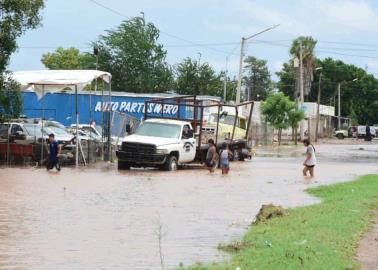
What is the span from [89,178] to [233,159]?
14.4 metres

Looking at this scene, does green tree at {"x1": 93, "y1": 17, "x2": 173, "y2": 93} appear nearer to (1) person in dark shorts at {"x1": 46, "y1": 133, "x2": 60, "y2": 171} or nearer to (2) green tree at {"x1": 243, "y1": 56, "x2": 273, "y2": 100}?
(1) person in dark shorts at {"x1": 46, "y1": 133, "x2": 60, "y2": 171}

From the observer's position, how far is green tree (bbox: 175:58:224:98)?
76.2m

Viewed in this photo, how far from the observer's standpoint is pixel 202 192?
19.2 meters

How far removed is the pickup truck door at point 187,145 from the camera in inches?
1134

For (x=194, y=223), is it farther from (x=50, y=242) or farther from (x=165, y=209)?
(x=50, y=242)

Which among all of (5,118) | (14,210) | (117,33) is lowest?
(14,210)

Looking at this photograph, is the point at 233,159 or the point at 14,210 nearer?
the point at 14,210

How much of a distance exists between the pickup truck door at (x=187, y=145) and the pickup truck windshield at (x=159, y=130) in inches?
13.6

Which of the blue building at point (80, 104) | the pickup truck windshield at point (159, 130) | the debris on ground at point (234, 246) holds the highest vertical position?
the blue building at point (80, 104)

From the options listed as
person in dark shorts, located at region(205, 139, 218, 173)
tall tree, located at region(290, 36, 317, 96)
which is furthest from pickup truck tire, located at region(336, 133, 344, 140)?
person in dark shorts, located at region(205, 139, 218, 173)

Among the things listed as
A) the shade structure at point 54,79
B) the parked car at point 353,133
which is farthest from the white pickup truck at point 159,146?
the parked car at point 353,133

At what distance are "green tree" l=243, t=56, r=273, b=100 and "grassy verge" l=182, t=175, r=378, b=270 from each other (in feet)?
343

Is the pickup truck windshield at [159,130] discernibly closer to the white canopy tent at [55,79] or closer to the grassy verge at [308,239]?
the white canopy tent at [55,79]

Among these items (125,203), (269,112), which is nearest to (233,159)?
(125,203)
